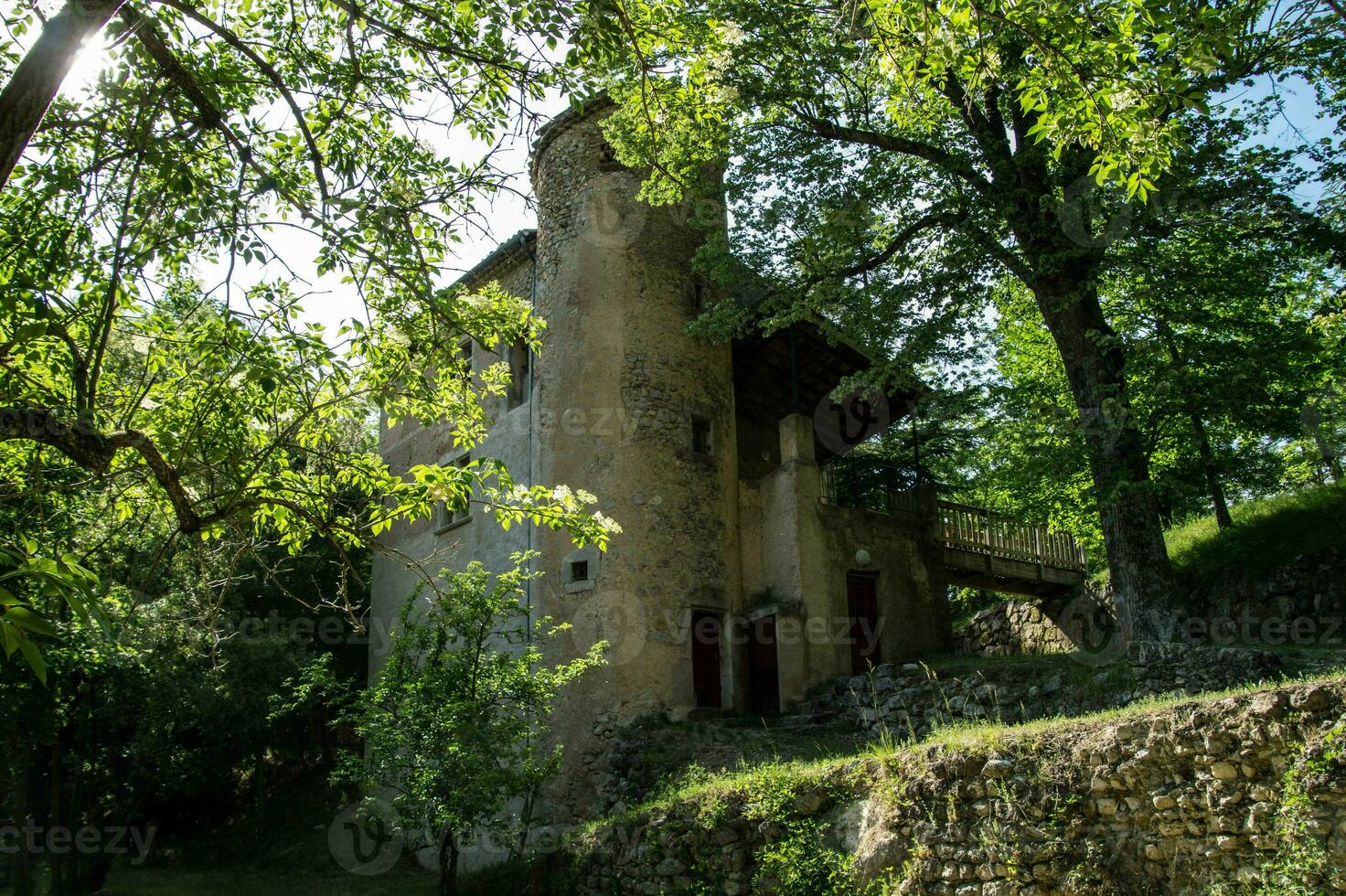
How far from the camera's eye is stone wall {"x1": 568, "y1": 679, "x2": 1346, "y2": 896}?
606 centimetres

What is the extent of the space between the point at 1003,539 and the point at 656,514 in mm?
7551

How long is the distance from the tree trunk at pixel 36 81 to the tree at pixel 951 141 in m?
2.91

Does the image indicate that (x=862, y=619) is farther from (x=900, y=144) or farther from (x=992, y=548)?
(x=900, y=144)

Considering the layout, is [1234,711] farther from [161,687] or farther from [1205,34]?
[161,687]

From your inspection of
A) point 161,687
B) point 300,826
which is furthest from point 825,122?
point 300,826

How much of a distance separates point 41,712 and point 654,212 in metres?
12.2

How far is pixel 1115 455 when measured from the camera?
510 inches

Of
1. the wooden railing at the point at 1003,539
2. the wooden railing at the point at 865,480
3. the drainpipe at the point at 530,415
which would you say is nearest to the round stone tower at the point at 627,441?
the drainpipe at the point at 530,415

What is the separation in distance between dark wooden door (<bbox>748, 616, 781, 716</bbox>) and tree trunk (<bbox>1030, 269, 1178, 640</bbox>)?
5466mm

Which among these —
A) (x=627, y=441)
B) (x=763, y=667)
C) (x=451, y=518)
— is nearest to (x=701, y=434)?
(x=627, y=441)

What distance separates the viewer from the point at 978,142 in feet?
46.9

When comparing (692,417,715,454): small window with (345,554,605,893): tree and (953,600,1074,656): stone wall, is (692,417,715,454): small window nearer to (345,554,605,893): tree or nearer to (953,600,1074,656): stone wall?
(345,554,605,893): tree

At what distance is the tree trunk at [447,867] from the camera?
11438mm

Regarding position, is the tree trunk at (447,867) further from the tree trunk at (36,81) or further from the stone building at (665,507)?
the tree trunk at (36,81)
